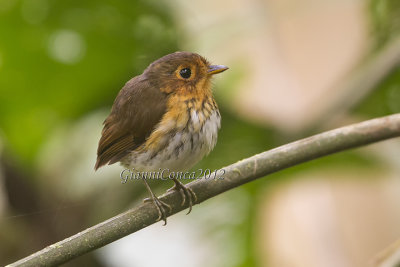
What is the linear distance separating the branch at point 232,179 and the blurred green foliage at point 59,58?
1.94ft

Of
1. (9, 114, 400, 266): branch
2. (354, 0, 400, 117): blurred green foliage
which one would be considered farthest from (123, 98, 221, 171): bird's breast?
(354, 0, 400, 117): blurred green foliage

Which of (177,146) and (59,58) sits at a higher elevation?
(59,58)

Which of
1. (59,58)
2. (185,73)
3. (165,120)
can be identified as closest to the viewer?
(185,73)

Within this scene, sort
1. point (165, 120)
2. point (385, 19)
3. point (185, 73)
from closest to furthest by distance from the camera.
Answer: point (185, 73), point (165, 120), point (385, 19)

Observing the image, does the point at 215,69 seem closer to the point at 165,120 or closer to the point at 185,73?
the point at 185,73

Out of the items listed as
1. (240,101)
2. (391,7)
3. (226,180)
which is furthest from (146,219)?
(240,101)

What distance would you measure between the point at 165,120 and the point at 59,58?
22.7 inches

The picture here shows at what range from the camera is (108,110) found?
227cm

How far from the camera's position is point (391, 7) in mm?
2664

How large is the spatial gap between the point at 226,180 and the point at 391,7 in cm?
145

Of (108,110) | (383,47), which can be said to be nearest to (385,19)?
(383,47)

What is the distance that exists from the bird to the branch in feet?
0.16

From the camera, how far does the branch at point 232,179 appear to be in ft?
4.28

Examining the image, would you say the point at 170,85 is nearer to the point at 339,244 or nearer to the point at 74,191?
the point at 74,191
